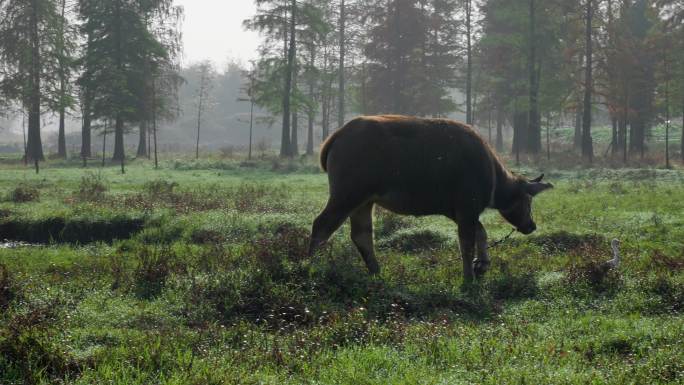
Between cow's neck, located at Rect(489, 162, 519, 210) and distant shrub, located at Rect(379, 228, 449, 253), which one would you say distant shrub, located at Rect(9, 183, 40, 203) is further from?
cow's neck, located at Rect(489, 162, 519, 210)

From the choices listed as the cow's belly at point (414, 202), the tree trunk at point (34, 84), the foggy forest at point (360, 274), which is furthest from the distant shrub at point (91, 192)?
the tree trunk at point (34, 84)

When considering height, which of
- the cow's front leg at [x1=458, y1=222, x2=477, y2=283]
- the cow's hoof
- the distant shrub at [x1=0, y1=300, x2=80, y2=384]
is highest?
the cow's front leg at [x1=458, y1=222, x2=477, y2=283]

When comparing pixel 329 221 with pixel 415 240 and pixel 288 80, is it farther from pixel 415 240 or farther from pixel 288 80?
pixel 288 80

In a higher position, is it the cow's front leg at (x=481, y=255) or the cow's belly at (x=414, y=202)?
the cow's belly at (x=414, y=202)

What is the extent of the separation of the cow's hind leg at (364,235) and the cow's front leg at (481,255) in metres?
1.52

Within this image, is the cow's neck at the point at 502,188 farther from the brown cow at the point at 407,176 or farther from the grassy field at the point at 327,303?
the grassy field at the point at 327,303

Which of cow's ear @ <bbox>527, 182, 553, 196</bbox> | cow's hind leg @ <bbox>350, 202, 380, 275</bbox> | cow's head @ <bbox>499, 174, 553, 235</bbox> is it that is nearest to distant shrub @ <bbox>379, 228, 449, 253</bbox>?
cow's head @ <bbox>499, 174, 553, 235</bbox>

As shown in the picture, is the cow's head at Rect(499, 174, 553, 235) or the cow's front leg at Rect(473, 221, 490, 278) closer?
the cow's front leg at Rect(473, 221, 490, 278)

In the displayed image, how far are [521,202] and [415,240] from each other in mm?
2511

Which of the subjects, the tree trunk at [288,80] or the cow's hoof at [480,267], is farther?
the tree trunk at [288,80]

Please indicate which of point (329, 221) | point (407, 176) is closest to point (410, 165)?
point (407, 176)

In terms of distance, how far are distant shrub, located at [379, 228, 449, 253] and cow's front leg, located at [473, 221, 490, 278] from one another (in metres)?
2.27

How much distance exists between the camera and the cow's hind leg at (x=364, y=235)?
31.5 ft

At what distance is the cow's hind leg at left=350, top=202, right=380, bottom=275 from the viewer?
959cm
